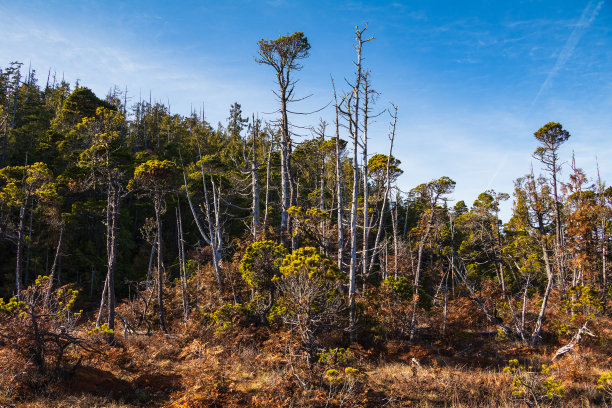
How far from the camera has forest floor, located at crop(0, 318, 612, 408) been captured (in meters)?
6.27

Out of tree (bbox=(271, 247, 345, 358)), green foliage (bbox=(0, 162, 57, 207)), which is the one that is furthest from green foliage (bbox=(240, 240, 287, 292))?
green foliage (bbox=(0, 162, 57, 207))

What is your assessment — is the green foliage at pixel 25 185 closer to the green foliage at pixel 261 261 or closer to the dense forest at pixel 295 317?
the dense forest at pixel 295 317

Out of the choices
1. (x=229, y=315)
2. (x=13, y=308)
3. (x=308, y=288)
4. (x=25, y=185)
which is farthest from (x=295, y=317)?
(x=25, y=185)

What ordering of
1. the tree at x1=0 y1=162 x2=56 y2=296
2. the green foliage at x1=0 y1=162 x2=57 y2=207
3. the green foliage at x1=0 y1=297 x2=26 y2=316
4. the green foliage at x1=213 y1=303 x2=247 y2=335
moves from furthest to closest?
the green foliage at x1=0 y1=162 x2=57 y2=207 → the tree at x1=0 y1=162 x2=56 y2=296 → the green foliage at x1=213 y1=303 x2=247 y2=335 → the green foliage at x1=0 y1=297 x2=26 y2=316

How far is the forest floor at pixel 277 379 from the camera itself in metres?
6.27

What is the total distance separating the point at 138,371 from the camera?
8227 millimetres

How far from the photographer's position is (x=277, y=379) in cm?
681

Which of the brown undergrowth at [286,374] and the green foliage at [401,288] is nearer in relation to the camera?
the brown undergrowth at [286,374]

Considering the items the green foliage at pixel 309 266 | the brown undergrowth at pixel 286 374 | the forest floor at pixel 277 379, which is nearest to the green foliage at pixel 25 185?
the brown undergrowth at pixel 286 374

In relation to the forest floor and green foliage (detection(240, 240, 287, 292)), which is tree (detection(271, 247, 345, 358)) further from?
green foliage (detection(240, 240, 287, 292))

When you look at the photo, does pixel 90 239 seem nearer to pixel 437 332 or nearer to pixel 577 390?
pixel 437 332

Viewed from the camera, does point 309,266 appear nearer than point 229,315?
Yes

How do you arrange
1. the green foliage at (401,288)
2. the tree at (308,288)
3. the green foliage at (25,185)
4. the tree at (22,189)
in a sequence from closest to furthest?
the tree at (308,288) → the green foliage at (401,288) → the tree at (22,189) → the green foliage at (25,185)

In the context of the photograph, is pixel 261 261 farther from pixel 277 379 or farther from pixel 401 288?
pixel 401 288
